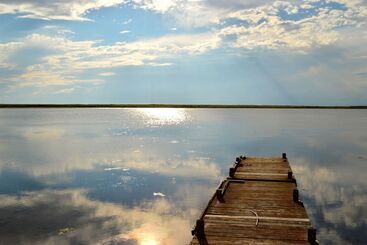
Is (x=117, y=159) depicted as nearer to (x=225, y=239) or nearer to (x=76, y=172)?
(x=76, y=172)

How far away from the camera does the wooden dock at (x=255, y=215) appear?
14398 millimetres

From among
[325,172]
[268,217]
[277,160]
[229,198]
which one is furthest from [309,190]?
[268,217]

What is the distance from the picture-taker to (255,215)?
56.6ft

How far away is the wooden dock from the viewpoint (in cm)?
1440

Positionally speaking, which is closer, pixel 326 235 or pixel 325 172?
pixel 326 235

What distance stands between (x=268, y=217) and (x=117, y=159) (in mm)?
33178

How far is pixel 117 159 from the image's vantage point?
4791 centimetres

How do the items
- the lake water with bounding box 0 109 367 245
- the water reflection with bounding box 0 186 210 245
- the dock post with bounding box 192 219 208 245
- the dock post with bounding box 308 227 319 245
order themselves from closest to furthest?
the dock post with bounding box 308 227 319 245, the dock post with bounding box 192 219 208 245, the water reflection with bounding box 0 186 210 245, the lake water with bounding box 0 109 367 245

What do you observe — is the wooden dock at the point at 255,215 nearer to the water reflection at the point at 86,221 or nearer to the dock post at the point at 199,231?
the dock post at the point at 199,231

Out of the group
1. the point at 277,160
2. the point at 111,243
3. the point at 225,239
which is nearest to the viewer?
the point at 225,239

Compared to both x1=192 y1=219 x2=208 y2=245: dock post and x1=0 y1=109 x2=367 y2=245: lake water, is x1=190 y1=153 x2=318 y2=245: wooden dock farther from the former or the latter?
x1=0 y1=109 x2=367 y2=245: lake water

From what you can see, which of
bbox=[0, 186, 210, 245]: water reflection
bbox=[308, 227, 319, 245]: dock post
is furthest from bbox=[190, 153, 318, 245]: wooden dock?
bbox=[0, 186, 210, 245]: water reflection

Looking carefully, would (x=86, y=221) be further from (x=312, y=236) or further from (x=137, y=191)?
(x=312, y=236)

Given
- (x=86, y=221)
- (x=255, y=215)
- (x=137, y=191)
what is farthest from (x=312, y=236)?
(x=137, y=191)
